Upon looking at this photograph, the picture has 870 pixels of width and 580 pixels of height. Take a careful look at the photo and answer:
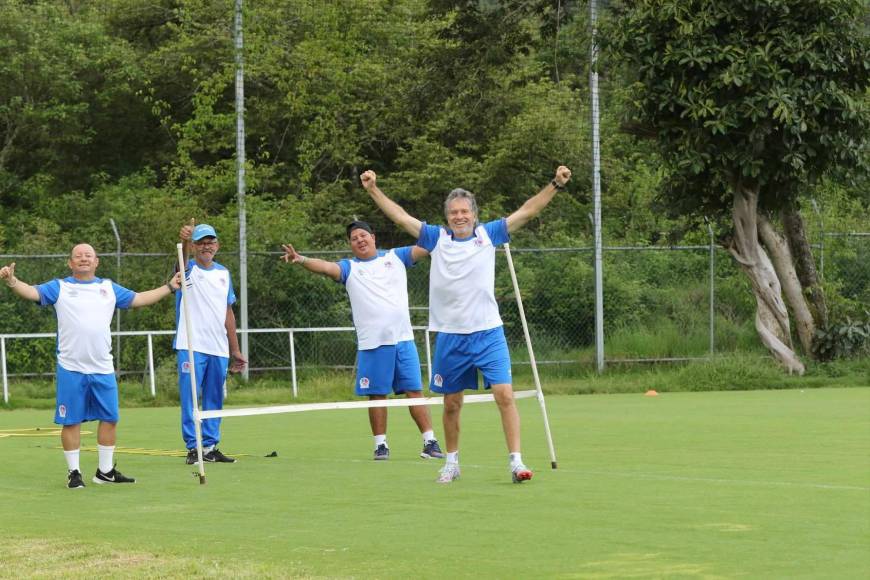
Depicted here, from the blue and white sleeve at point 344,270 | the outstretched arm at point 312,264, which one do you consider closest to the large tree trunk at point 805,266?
the blue and white sleeve at point 344,270

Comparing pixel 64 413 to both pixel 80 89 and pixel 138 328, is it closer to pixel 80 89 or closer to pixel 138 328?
pixel 138 328

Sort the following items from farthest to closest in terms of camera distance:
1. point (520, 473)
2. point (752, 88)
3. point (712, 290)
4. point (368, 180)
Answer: point (712, 290)
point (752, 88)
point (368, 180)
point (520, 473)

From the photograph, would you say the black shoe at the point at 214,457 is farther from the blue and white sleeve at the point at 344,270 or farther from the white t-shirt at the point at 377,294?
the blue and white sleeve at the point at 344,270

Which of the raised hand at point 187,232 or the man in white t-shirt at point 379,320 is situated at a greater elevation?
the raised hand at point 187,232

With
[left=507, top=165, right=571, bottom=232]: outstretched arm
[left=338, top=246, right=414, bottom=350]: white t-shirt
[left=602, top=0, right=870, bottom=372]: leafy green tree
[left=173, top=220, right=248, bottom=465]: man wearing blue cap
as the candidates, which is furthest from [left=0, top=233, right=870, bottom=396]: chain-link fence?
[left=507, top=165, right=571, bottom=232]: outstretched arm

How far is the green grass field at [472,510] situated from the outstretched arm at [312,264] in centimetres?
152

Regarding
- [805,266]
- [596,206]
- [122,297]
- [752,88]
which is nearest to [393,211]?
[122,297]

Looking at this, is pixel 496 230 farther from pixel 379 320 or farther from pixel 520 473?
pixel 379 320

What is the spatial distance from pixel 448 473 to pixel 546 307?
15614 mm

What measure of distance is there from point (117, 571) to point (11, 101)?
103ft

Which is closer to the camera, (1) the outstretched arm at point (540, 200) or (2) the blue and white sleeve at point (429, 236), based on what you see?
(1) the outstretched arm at point (540, 200)

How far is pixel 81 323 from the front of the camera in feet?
34.4

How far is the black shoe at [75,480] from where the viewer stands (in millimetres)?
10273

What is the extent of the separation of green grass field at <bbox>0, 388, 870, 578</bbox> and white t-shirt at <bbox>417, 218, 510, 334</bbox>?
1.09 meters
